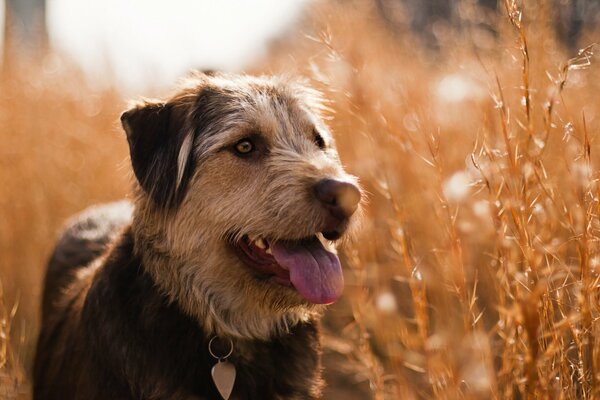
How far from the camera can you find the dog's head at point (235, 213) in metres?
2.47

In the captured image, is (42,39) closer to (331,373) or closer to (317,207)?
(331,373)

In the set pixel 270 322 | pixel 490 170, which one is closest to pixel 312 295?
pixel 270 322

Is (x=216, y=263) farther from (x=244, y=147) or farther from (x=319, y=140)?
(x=319, y=140)

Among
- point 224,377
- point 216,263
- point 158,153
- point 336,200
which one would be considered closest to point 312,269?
point 336,200

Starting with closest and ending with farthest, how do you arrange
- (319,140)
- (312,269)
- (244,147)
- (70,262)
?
(312,269)
(244,147)
(319,140)
(70,262)

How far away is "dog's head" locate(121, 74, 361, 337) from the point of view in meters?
2.47

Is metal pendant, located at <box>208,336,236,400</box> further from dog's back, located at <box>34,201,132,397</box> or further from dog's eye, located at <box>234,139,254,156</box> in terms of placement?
dog's back, located at <box>34,201,132,397</box>

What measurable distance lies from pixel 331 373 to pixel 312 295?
74.3 inches

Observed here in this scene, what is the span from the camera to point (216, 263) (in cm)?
262

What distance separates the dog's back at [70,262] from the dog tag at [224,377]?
111cm

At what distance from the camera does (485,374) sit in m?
1.57

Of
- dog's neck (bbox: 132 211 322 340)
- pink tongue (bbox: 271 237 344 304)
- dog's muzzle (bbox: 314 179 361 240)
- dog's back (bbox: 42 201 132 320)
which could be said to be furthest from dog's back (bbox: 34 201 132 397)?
dog's muzzle (bbox: 314 179 361 240)

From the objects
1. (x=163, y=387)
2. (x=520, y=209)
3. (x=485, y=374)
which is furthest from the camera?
(x=163, y=387)

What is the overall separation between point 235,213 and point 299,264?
34 cm
